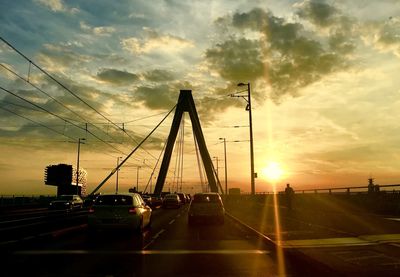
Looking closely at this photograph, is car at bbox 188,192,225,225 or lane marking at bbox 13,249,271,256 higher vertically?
car at bbox 188,192,225,225

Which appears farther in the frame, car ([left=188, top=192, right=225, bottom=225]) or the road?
car ([left=188, top=192, right=225, bottom=225])

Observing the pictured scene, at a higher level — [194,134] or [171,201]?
[194,134]

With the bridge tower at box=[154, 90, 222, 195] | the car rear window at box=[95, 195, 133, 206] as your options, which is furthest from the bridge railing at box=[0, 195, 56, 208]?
the car rear window at box=[95, 195, 133, 206]

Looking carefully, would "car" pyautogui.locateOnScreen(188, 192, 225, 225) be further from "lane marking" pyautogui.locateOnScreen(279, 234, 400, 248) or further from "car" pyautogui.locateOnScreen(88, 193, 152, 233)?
"lane marking" pyautogui.locateOnScreen(279, 234, 400, 248)

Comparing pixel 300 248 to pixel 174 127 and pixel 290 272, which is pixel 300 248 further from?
pixel 174 127

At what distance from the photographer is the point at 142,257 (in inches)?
429

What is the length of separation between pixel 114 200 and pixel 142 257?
21.1 feet

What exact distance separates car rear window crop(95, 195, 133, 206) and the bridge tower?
39.6 metres

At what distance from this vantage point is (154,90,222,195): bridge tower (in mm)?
57500

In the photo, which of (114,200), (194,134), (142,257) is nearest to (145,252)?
(142,257)

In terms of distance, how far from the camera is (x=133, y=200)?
1697 cm

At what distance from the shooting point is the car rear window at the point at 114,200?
1674cm

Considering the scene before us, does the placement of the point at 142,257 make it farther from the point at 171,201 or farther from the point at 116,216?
the point at 171,201

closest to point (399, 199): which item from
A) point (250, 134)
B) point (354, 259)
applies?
point (250, 134)
